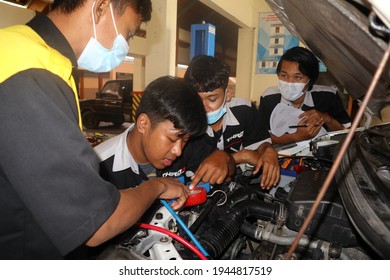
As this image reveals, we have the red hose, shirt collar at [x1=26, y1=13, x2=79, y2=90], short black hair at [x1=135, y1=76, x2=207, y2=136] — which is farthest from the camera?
short black hair at [x1=135, y1=76, x2=207, y2=136]

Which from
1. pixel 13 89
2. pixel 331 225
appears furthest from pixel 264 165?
pixel 13 89

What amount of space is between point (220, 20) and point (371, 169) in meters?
9.21

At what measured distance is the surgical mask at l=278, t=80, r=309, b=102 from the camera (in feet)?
8.16

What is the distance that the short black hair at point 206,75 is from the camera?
6.39ft

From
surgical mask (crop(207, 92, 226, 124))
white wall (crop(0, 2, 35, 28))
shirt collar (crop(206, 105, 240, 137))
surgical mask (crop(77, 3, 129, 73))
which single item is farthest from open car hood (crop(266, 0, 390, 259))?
white wall (crop(0, 2, 35, 28))

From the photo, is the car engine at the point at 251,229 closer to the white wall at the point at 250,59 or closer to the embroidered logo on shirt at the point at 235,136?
the embroidered logo on shirt at the point at 235,136

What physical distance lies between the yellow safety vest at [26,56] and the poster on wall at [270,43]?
20.4 ft

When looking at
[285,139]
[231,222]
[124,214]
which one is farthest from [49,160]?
[285,139]

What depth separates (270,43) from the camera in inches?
261

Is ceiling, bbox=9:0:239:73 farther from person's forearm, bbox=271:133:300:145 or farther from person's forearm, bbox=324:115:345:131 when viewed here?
person's forearm, bbox=324:115:345:131

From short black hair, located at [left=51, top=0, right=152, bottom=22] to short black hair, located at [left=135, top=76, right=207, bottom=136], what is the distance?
447mm

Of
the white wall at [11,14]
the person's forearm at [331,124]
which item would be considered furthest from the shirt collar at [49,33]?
the white wall at [11,14]

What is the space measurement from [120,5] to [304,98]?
214 cm

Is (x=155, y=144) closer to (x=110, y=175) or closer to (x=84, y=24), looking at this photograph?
(x=110, y=175)
